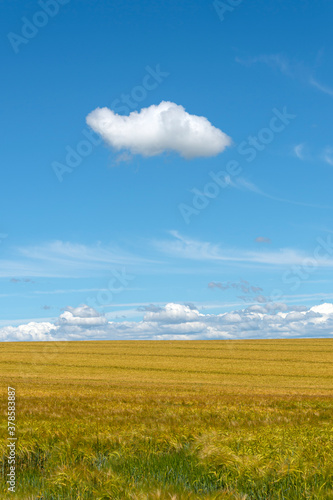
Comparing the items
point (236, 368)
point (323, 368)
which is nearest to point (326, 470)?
point (236, 368)

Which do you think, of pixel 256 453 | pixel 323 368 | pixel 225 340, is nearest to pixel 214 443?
pixel 256 453

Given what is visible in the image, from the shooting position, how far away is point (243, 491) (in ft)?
17.4

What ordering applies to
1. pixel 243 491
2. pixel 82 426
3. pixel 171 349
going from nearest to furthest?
pixel 243 491, pixel 82 426, pixel 171 349

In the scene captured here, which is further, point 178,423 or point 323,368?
point 323,368

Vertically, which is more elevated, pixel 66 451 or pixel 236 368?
pixel 66 451

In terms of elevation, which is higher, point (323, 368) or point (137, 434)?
point (137, 434)

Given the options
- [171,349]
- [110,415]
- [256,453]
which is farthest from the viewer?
[171,349]

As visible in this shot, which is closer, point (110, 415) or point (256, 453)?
point (256, 453)

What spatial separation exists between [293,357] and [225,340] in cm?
2617

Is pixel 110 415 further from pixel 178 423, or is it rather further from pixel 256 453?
pixel 256 453

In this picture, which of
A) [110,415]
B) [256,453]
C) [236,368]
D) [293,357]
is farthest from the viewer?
[293,357]

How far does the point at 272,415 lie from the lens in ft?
34.9

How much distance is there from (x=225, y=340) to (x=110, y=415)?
65417 millimetres

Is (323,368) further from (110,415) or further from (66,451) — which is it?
(66,451)
